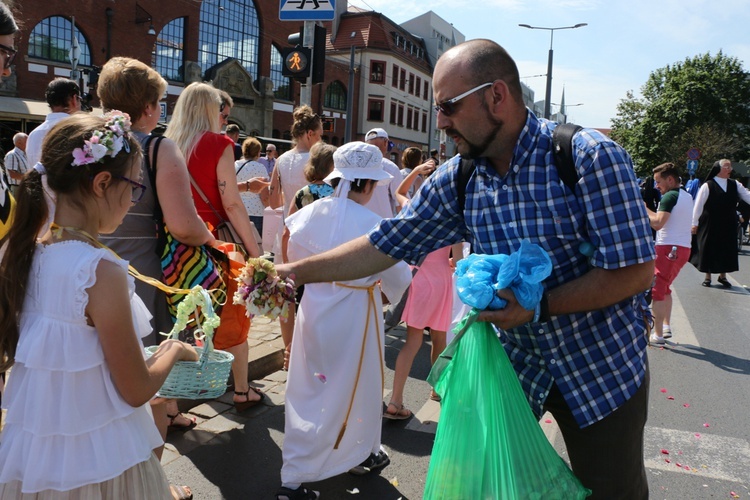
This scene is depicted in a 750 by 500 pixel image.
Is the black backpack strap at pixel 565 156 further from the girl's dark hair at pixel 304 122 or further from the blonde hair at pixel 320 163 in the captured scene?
the girl's dark hair at pixel 304 122

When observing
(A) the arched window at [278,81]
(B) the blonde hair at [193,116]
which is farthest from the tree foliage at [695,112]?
(B) the blonde hair at [193,116]

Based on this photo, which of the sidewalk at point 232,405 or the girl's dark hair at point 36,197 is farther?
the sidewalk at point 232,405

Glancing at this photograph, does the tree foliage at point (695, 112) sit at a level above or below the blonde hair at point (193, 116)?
above

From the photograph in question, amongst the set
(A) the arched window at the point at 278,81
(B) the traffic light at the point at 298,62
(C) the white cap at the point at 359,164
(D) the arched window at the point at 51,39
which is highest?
(A) the arched window at the point at 278,81

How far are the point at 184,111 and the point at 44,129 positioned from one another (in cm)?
112

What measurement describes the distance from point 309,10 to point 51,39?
2015 cm

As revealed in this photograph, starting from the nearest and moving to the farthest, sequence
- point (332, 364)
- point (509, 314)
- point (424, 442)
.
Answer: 1. point (509, 314)
2. point (332, 364)
3. point (424, 442)

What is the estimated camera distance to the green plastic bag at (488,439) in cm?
194

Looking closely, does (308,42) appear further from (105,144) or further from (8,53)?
(105,144)

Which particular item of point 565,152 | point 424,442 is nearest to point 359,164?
point 565,152

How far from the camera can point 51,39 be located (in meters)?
24.3

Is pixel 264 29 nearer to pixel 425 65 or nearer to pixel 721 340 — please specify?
pixel 425 65

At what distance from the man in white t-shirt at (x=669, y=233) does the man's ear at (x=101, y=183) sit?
6.68 meters

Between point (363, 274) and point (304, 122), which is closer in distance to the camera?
point (363, 274)
